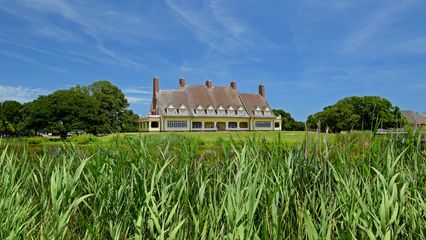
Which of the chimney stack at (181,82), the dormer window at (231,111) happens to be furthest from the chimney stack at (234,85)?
the chimney stack at (181,82)

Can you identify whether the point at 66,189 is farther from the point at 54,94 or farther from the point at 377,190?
the point at 54,94

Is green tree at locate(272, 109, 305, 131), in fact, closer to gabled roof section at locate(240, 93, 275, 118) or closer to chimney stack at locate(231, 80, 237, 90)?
gabled roof section at locate(240, 93, 275, 118)

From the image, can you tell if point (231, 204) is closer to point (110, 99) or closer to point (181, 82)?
point (110, 99)

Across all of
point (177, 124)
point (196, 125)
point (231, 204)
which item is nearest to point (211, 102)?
point (196, 125)

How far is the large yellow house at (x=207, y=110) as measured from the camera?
47.0 meters

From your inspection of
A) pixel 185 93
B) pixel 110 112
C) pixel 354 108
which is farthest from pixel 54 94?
pixel 354 108

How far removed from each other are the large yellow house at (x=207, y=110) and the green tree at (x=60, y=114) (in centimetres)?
1157

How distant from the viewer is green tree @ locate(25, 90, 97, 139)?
1302 inches

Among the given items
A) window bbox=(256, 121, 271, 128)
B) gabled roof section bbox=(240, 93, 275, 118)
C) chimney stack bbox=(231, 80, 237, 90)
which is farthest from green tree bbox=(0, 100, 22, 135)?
window bbox=(256, 121, 271, 128)

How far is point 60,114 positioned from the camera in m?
34.0

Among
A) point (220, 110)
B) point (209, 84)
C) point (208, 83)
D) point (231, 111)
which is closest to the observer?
point (220, 110)

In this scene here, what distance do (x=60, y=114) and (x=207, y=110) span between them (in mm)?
A: 21245

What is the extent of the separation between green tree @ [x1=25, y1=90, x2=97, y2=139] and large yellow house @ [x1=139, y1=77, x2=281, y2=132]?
11.6 metres

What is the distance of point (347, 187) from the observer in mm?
1764
